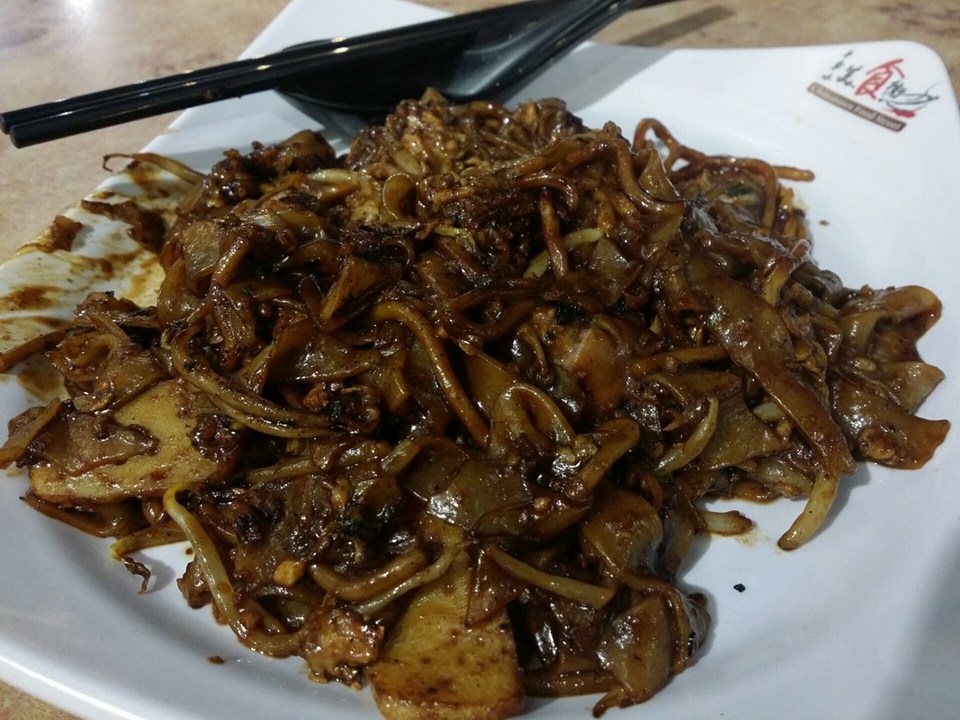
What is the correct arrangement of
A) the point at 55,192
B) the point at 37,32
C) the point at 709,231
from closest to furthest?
the point at 709,231, the point at 55,192, the point at 37,32

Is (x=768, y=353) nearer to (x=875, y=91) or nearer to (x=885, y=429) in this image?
(x=885, y=429)

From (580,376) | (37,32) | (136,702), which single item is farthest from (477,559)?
Answer: (37,32)

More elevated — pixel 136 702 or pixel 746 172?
pixel 746 172

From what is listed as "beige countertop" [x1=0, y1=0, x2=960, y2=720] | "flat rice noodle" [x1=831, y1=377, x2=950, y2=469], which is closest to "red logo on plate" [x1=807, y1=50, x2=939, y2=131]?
"beige countertop" [x1=0, y1=0, x2=960, y2=720]

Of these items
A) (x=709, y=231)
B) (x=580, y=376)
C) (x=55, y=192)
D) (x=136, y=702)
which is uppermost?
(x=709, y=231)

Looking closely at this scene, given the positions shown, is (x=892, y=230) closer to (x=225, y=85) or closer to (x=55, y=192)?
(x=225, y=85)
